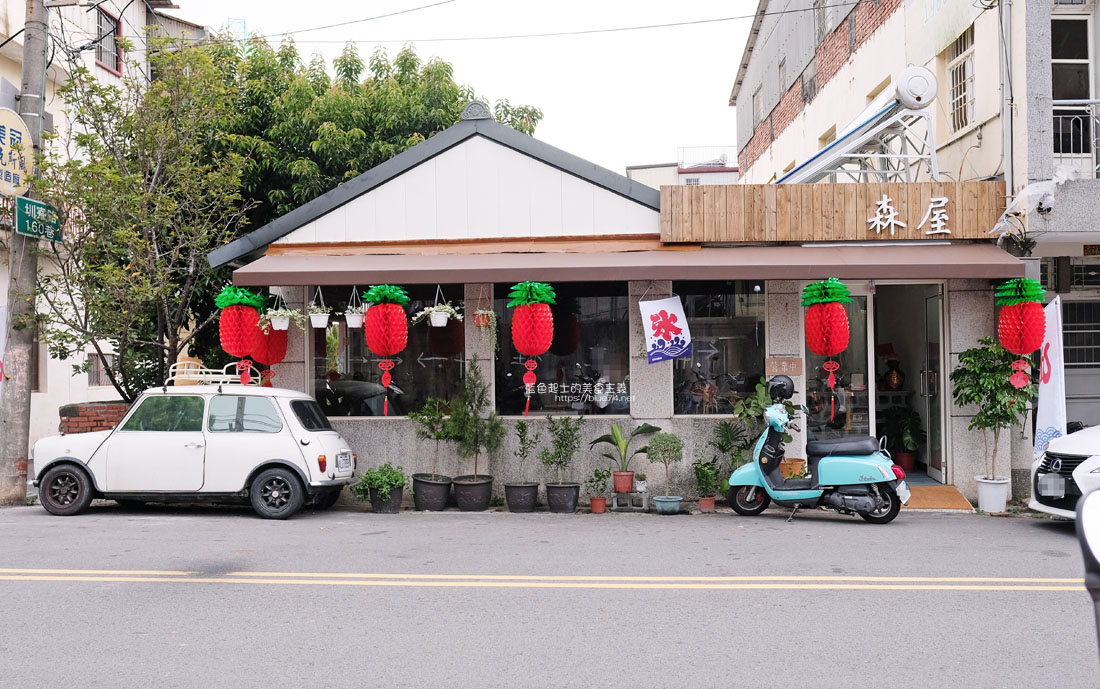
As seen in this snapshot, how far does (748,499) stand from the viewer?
34.9 ft

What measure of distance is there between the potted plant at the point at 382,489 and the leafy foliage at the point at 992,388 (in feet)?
24.6

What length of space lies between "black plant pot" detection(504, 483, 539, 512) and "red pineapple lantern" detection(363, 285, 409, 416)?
2376 mm

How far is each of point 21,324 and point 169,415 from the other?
10.6 ft

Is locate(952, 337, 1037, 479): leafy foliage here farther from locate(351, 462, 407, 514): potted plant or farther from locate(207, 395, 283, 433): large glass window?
locate(207, 395, 283, 433): large glass window

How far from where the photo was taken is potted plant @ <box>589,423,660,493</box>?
11234 mm

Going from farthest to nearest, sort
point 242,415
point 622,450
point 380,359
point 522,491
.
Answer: point 380,359 → point 622,450 → point 522,491 → point 242,415

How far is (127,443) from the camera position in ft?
34.0

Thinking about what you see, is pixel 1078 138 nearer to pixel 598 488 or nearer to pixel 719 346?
pixel 719 346

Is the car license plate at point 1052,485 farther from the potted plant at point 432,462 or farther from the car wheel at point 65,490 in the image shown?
the car wheel at point 65,490

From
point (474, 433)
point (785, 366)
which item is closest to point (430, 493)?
point (474, 433)

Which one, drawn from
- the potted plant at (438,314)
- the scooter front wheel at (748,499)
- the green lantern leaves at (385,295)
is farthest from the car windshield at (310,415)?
the scooter front wheel at (748,499)

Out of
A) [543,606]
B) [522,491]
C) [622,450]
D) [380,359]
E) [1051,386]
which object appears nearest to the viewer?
[543,606]

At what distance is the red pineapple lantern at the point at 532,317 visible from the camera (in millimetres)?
10984

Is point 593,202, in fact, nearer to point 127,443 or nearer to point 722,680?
point 127,443
